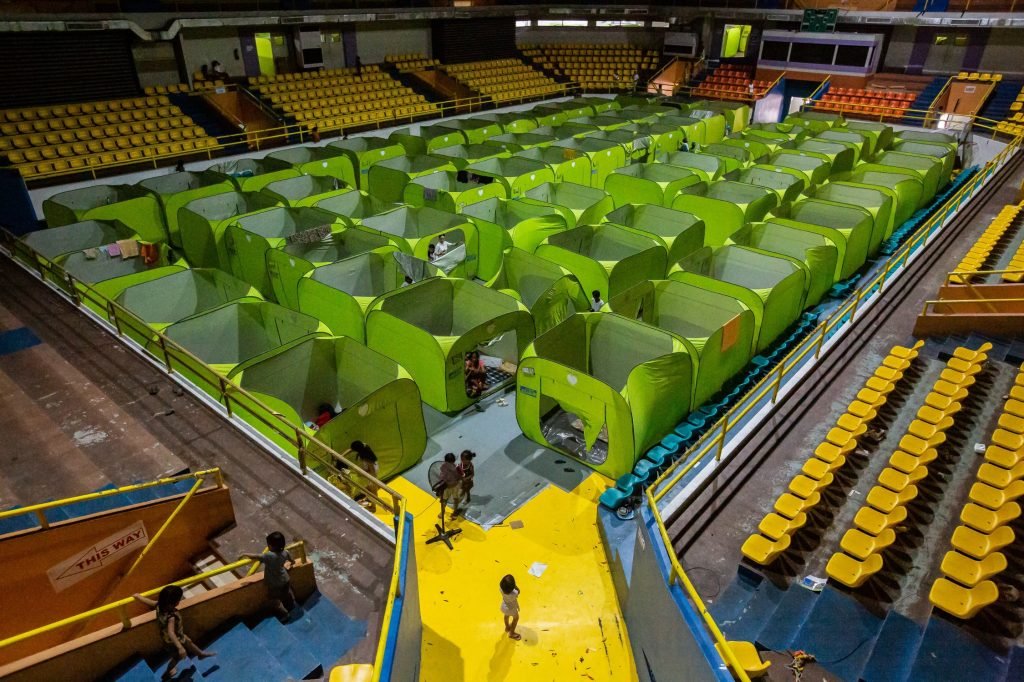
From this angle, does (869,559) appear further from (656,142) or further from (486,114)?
(486,114)

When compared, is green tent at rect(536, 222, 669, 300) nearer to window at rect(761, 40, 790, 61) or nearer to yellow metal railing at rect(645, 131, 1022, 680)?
yellow metal railing at rect(645, 131, 1022, 680)

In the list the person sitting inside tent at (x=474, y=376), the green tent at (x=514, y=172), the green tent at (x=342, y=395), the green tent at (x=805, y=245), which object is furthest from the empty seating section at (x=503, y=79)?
the green tent at (x=342, y=395)

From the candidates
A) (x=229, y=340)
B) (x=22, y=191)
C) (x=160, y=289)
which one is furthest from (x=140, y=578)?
(x=22, y=191)

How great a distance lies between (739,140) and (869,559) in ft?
51.1

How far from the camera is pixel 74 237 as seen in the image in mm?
11828

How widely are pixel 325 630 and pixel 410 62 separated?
83.5ft

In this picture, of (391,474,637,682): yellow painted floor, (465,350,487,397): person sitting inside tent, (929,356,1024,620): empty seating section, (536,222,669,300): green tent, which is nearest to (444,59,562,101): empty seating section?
(536,222,669,300): green tent

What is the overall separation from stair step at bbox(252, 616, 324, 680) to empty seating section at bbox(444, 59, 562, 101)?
2361cm

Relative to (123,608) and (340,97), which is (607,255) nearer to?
(123,608)

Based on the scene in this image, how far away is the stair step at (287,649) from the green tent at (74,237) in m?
9.29

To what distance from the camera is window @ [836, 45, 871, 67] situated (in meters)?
27.2

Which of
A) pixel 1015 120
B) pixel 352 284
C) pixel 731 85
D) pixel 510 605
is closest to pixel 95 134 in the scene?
pixel 352 284

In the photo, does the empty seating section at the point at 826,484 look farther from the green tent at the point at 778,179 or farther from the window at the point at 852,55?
the window at the point at 852,55

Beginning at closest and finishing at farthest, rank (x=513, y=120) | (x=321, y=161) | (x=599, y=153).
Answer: (x=321, y=161) → (x=599, y=153) → (x=513, y=120)
